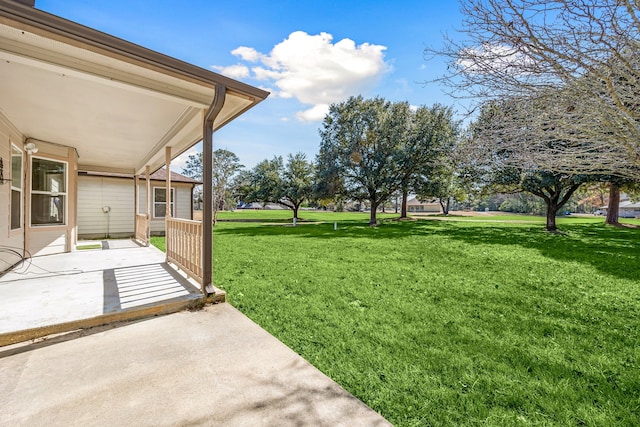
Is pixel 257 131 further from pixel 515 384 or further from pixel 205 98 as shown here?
pixel 515 384

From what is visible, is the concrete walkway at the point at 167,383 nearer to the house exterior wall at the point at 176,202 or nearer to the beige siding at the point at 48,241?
the beige siding at the point at 48,241

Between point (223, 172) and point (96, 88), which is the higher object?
point (223, 172)

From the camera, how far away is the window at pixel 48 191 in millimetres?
6094

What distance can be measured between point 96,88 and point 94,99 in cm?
48

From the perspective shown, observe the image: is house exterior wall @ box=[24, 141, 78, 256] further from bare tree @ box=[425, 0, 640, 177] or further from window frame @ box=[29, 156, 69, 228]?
bare tree @ box=[425, 0, 640, 177]

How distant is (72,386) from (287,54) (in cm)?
778

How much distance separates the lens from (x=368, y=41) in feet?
28.5

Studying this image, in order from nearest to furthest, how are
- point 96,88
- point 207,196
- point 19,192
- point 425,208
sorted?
point 96,88
point 207,196
point 19,192
point 425,208

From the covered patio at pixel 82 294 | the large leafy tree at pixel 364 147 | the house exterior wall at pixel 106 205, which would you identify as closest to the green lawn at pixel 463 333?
the covered patio at pixel 82 294

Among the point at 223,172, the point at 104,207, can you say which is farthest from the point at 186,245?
the point at 223,172

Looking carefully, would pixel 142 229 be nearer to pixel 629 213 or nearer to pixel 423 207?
pixel 629 213

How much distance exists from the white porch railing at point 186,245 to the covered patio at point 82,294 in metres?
0.20

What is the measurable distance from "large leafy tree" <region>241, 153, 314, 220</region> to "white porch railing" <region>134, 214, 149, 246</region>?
16.7m

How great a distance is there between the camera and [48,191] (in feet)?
21.2
